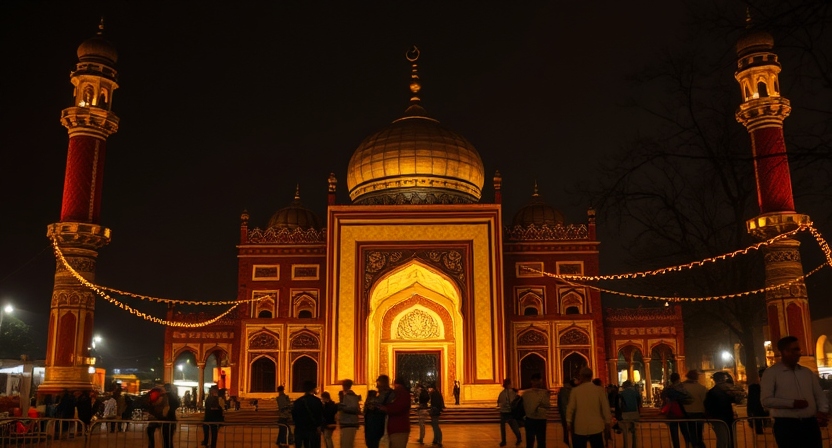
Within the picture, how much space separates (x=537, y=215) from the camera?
32.8m

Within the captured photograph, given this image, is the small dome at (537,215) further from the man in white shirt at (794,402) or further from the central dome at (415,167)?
the man in white shirt at (794,402)

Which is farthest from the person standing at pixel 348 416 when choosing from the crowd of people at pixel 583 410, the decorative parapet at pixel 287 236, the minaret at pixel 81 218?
the decorative parapet at pixel 287 236

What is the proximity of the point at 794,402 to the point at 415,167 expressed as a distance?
954 inches

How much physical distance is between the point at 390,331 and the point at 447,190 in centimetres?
584

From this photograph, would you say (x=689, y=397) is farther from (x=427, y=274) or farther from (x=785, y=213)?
(x=427, y=274)

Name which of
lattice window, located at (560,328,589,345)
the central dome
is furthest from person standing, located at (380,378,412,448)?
the central dome

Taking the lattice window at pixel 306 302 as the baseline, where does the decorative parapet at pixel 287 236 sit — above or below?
above

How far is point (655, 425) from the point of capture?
62.3 feet

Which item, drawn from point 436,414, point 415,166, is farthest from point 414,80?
point 436,414

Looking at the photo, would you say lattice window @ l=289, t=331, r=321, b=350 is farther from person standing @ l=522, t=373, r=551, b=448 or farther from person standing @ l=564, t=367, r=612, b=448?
person standing @ l=564, t=367, r=612, b=448

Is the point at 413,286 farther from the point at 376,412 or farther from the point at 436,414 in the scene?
the point at 376,412

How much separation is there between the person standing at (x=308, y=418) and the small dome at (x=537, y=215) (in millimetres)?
22790

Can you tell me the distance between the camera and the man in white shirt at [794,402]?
6430 mm

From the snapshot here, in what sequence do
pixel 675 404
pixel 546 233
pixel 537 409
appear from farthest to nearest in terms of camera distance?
pixel 546 233, pixel 537 409, pixel 675 404
